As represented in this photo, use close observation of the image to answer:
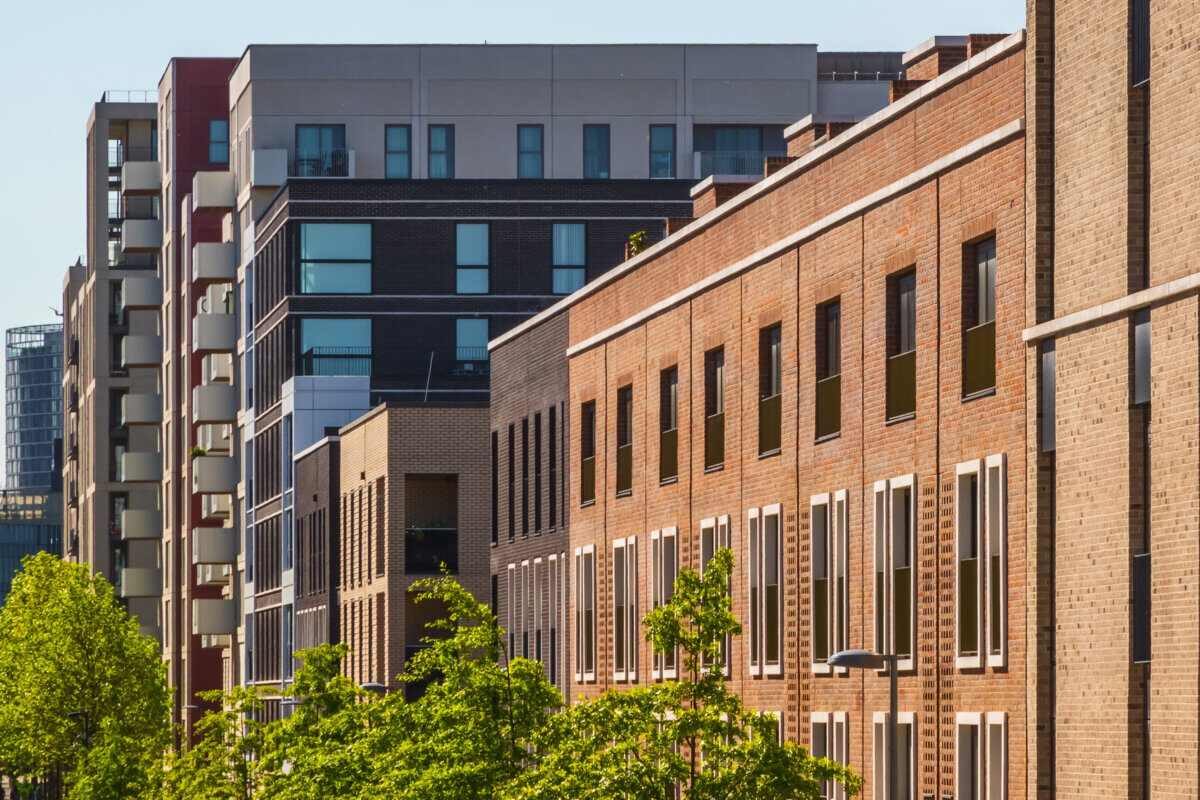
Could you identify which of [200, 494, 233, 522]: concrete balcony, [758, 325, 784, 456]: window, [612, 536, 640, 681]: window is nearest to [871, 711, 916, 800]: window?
[758, 325, 784, 456]: window

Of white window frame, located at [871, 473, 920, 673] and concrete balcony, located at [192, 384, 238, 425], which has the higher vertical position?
concrete balcony, located at [192, 384, 238, 425]

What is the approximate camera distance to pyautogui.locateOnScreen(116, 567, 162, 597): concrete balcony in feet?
436

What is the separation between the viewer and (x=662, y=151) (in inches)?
3546

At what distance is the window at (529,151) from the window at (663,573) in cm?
4418

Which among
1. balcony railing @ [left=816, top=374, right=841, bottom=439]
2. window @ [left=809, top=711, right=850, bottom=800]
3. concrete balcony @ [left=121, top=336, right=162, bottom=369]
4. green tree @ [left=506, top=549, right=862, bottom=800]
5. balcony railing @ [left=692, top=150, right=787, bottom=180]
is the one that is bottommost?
window @ [left=809, top=711, right=850, bottom=800]

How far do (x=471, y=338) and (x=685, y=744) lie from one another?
181 feet

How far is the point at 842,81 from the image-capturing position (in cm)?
9294

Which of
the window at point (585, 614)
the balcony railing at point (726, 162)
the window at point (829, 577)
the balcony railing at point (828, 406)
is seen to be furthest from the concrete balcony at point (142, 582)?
the balcony railing at point (828, 406)

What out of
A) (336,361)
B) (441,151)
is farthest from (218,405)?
(336,361)

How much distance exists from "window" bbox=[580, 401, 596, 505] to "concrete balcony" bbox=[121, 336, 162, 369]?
264ft

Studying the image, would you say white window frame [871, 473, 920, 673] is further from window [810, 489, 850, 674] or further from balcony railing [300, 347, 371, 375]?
balcony railing [300, 347, 371, 375]

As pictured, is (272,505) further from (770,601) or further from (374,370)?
(770,601)

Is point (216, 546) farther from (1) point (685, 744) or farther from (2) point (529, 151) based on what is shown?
(1) point (685, 744)

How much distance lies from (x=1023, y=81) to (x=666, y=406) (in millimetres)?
17114
